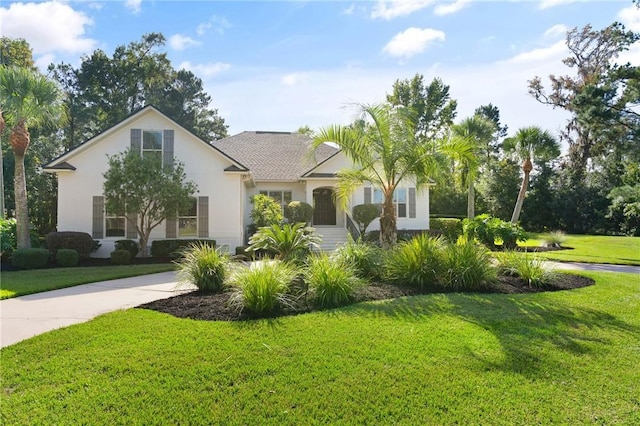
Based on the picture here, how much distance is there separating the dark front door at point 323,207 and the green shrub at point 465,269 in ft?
43.6

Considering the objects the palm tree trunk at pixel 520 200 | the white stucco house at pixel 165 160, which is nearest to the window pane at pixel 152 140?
the white stucco house at pixel 165 160

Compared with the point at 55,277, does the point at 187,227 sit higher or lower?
higher

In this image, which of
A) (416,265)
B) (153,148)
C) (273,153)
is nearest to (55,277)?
(153,148)

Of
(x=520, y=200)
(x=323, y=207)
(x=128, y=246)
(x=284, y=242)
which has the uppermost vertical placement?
(x=520, y=200)

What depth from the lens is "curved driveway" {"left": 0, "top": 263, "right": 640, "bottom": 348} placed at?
19.2 feet

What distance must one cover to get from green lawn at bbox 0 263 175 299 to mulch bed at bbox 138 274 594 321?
12.0 feet

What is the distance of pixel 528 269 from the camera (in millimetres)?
9070

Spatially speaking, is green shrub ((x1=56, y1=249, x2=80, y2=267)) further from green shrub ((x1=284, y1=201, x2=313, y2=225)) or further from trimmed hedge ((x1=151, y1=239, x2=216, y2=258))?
green shrub ((x1=284, y1=201, x2=313, y2=225))

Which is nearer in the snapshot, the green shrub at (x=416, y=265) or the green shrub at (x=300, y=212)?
the green shrub at (x=416, y=265)

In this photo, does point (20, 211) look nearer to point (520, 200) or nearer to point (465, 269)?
point (465, 269)

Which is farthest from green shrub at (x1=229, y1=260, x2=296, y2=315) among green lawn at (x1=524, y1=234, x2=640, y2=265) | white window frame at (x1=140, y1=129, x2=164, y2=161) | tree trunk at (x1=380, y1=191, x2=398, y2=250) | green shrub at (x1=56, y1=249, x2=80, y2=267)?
green lawn at (x1=524, y1=234, x2=640, y2=265)

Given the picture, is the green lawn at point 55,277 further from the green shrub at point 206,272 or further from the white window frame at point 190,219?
the white window frame at point 190,219

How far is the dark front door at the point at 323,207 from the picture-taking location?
21875mm

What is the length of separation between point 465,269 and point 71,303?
26.5 ft
